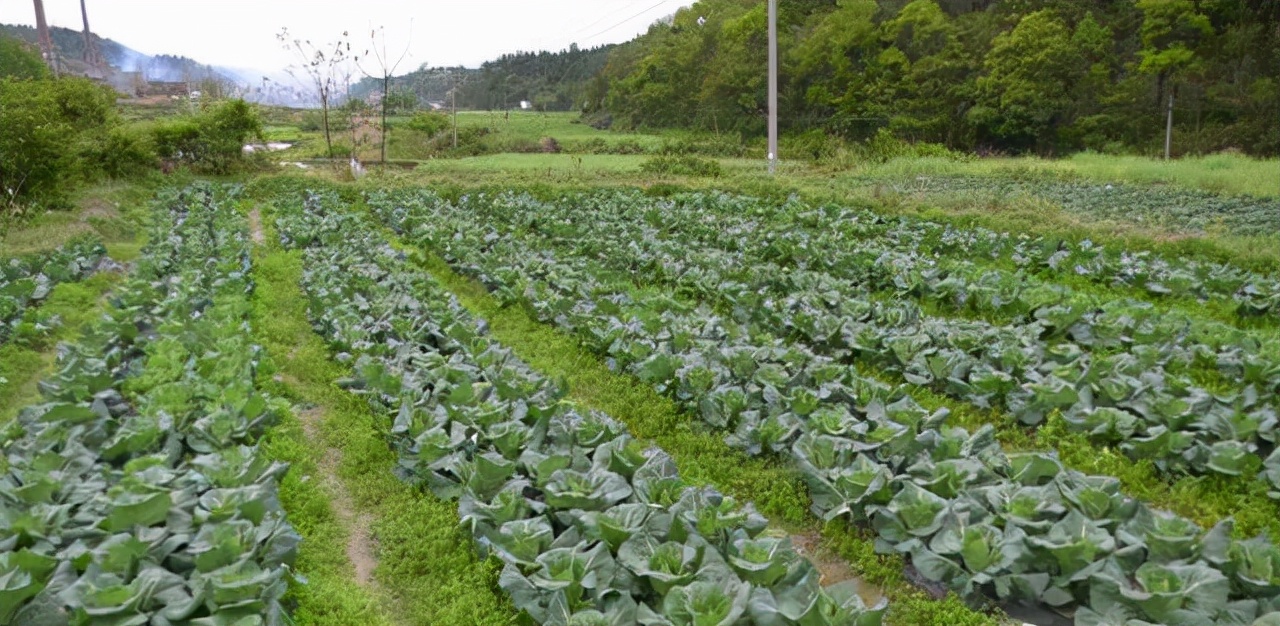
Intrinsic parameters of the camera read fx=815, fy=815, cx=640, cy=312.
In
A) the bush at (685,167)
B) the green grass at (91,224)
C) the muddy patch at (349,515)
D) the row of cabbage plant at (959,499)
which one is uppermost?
the bush at (685,167)

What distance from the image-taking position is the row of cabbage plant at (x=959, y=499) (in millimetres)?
3320

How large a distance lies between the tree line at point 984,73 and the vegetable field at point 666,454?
23849mm

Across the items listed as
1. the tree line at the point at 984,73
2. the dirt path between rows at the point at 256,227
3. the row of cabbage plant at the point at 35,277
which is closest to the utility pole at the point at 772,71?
the dirt path between rows at the point at 256,227

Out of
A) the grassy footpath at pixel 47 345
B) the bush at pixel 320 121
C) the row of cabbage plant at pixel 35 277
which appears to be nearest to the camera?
the grassy footpath at pixel 47 345

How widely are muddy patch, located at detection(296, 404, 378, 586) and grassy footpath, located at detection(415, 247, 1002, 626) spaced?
1848mm

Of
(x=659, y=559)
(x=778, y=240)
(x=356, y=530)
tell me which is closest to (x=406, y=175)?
(x=778, y=240)

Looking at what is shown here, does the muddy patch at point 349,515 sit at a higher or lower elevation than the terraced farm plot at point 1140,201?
lower

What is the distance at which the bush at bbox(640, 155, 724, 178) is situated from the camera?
23.3 m

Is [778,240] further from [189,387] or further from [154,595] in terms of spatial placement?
[154,595]

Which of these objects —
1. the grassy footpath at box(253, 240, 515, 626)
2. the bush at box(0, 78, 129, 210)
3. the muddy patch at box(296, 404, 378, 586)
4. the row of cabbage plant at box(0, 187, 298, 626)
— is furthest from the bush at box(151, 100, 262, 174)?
the muddy patch at box(296, 404, 378, 586)

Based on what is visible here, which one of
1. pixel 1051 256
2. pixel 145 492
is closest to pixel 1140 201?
Answer: pixel 1051 256

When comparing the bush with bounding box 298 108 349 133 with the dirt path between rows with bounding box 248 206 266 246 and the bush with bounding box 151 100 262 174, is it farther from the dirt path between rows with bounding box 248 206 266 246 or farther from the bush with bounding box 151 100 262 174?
the dirt path between rows with bounding box 248 206 266 246

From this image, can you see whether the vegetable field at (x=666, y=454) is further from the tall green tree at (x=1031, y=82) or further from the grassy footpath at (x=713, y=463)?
the tall green tree at (x=1031, y=82)

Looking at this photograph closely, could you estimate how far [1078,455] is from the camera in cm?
513
